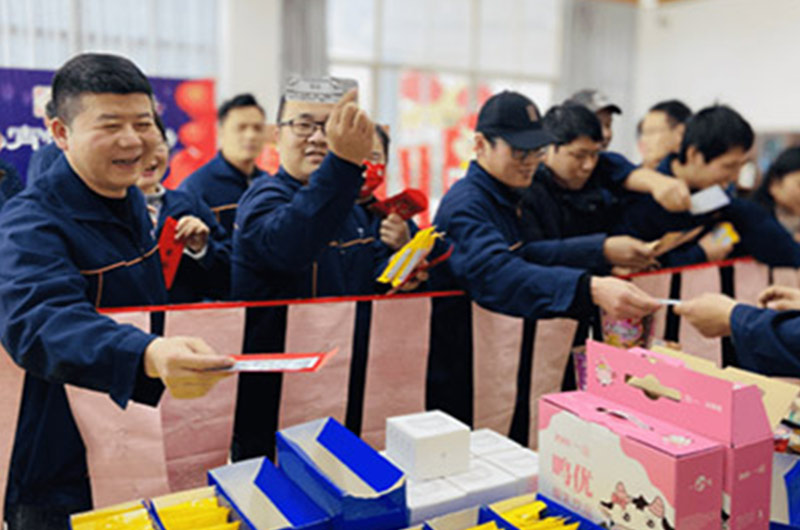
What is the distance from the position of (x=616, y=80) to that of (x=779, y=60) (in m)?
2.15

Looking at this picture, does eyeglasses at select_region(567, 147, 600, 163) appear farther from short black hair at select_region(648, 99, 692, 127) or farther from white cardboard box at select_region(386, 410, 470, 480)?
white cardboard box at select_region(386, 410, 470, 480)

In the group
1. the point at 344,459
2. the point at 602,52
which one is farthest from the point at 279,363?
the point at 602,52

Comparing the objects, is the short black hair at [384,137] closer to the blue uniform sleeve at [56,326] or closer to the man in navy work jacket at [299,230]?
the man in navy work jacket at [299,230]

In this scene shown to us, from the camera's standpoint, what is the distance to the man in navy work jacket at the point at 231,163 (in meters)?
3.34

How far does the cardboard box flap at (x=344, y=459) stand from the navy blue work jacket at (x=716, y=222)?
1621 millimetres

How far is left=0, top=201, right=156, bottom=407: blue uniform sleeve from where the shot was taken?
1.17 meters

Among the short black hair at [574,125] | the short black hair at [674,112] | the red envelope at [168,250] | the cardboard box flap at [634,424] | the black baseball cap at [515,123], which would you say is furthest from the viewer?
the short black hair at [674,112]

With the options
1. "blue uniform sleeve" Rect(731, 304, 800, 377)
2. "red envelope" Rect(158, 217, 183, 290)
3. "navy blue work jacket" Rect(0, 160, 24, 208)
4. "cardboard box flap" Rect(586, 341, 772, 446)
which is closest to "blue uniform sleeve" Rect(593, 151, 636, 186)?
"blue uniform sleeve" Rect(731, 304, 800, 377)

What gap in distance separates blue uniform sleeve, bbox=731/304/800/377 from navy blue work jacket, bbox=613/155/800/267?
1.00m

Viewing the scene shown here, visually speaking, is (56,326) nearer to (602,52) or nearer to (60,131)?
(60,131)

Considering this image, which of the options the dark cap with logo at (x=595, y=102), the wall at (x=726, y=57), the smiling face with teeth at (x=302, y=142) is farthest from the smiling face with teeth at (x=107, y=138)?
the wall at (x=726, y=57)

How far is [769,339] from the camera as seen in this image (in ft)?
4.79

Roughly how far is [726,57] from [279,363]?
9327 millimetres

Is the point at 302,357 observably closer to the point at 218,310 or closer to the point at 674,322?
the point at 218,310
